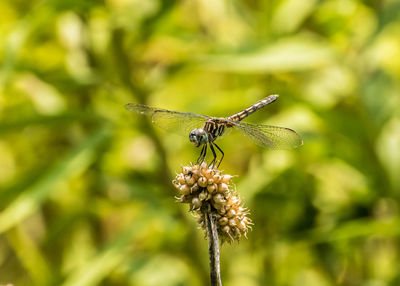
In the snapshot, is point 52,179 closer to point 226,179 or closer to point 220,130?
point 220,130

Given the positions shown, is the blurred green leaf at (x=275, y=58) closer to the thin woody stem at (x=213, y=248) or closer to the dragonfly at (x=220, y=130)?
the dragonfly at (x=220, y=130)

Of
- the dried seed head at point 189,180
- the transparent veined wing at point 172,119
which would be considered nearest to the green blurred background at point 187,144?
the transparent veined wing at point 172,119

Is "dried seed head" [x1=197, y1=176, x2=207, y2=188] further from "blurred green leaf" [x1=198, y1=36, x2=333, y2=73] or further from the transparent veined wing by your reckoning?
"blurred green leaf" [x1=198, y1=36, x2=333, y2=73]

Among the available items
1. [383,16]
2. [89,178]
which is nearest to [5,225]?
[89,178]

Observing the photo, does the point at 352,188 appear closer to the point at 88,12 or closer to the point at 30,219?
the point at 88,12

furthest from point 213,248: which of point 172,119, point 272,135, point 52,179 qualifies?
point 52,179

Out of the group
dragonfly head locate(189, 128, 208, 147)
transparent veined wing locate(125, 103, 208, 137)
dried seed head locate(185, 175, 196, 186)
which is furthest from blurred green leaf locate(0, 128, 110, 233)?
dried seed head locate(185, 175, 196, 186)
